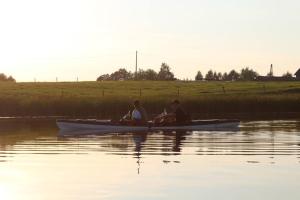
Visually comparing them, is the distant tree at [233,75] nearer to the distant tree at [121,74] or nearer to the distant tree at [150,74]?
the distant tree at [150,74]

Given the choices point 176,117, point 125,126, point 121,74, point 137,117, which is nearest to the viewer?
point 125,126

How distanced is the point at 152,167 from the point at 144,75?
129 metres

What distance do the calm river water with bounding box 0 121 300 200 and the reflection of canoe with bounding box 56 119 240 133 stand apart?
3.21m

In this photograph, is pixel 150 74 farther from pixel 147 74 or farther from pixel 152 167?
pixel 152 167

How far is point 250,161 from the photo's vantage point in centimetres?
2305

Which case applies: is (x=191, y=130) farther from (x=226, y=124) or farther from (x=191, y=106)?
(x=191, y=106)

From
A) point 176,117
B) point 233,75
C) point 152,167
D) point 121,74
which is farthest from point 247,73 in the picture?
point 152,167

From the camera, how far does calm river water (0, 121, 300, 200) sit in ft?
56.9

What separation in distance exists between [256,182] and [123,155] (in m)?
7.87

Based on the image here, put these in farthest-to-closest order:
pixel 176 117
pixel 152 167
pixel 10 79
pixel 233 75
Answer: pixel 233 75, pixel 10 79, pixel 176 117, pixel 152 167

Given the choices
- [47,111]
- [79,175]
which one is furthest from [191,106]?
[79,175]

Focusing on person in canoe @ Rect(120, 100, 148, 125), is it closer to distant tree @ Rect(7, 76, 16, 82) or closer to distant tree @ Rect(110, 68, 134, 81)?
distant tree @ Rect(7, 76, 16, 82)

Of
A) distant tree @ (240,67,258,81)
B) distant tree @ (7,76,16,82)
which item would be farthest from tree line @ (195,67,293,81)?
distant tree @ (7,76,16,82)

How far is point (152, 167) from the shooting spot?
71.3 ft
